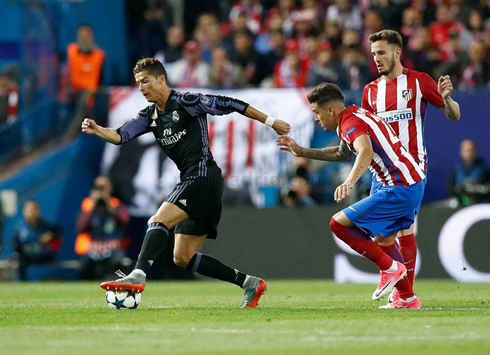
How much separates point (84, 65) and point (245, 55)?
10.1ft

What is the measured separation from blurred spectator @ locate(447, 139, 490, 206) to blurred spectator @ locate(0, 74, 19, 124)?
7.61 metres

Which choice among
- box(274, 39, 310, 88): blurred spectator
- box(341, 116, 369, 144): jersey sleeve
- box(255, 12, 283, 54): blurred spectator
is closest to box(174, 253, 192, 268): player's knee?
box(341, 116, 369, 144): jersey sleeve

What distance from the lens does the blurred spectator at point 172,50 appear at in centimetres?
1752

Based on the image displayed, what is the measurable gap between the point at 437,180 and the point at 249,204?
3287 millimetres

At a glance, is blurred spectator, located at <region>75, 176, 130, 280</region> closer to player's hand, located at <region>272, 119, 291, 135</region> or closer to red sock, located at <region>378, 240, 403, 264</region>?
player's hand, located at <region>272, 119, 291, 135</region>

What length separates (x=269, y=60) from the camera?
17469 millimetres

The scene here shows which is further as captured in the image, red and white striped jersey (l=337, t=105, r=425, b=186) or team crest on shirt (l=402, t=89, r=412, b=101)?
team crest on shirt (l=402, t=89, r=412, b=101)

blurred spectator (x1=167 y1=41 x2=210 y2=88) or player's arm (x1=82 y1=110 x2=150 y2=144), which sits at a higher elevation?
blurred spectator (x1=167 y1=41 x2=210 y2=88)

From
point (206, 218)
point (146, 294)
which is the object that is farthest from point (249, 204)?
point (206, 218)

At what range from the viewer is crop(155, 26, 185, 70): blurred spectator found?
17.5 metres

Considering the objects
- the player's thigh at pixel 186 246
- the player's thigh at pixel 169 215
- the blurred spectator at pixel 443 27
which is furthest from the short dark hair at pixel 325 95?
the blurred spectator at pixel 443 27

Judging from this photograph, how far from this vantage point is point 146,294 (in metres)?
11.0

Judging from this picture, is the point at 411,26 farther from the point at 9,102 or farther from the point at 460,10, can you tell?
the point at 9,102

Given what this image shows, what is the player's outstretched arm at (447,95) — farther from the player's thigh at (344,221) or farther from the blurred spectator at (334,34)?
the blurred spectator at (334,34)
